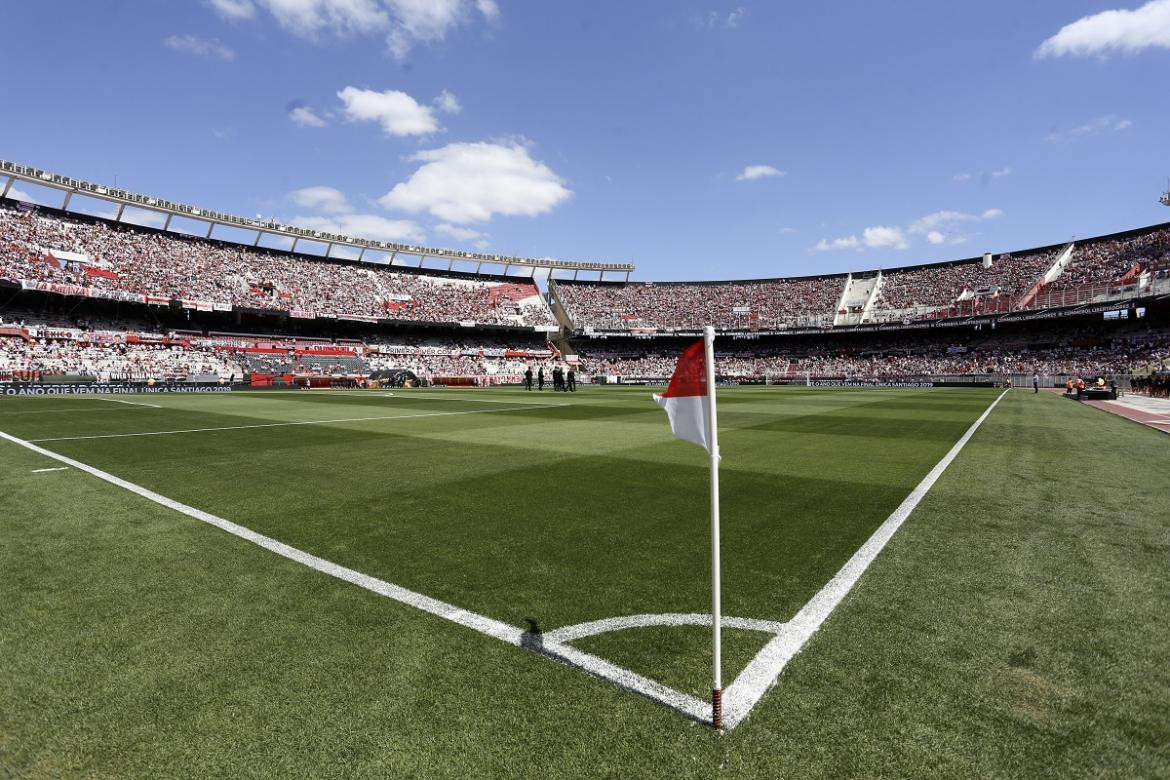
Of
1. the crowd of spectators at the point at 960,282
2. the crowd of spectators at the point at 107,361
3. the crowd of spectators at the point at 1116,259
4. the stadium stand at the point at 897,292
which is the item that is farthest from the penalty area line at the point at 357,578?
the crowd of spectators at the point at 960,282

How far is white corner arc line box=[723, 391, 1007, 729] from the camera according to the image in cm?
293

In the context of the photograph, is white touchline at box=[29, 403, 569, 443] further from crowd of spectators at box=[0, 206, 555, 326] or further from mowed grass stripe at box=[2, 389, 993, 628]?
crowd of spectators at box=[0, 206, 555, 326]

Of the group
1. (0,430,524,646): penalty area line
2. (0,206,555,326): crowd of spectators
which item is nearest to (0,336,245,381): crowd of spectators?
(0,206,555,326): crowd of spectators

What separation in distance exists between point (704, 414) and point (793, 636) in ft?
5.46

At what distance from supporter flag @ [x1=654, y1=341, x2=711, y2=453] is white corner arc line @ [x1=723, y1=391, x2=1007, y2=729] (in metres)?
1.31

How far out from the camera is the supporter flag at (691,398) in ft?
10.4

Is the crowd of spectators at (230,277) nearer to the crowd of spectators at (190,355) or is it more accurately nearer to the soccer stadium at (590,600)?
the crowd of spectators at (190,355)

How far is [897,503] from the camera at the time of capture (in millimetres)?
7281

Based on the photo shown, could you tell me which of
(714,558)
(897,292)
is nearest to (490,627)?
(714,558)

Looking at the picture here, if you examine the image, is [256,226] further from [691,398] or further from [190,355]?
[691,398]

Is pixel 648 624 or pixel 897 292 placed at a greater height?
pixel 897 292

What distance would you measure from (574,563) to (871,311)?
271 feet

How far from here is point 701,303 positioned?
300 ft

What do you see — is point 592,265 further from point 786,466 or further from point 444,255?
point 786,466
